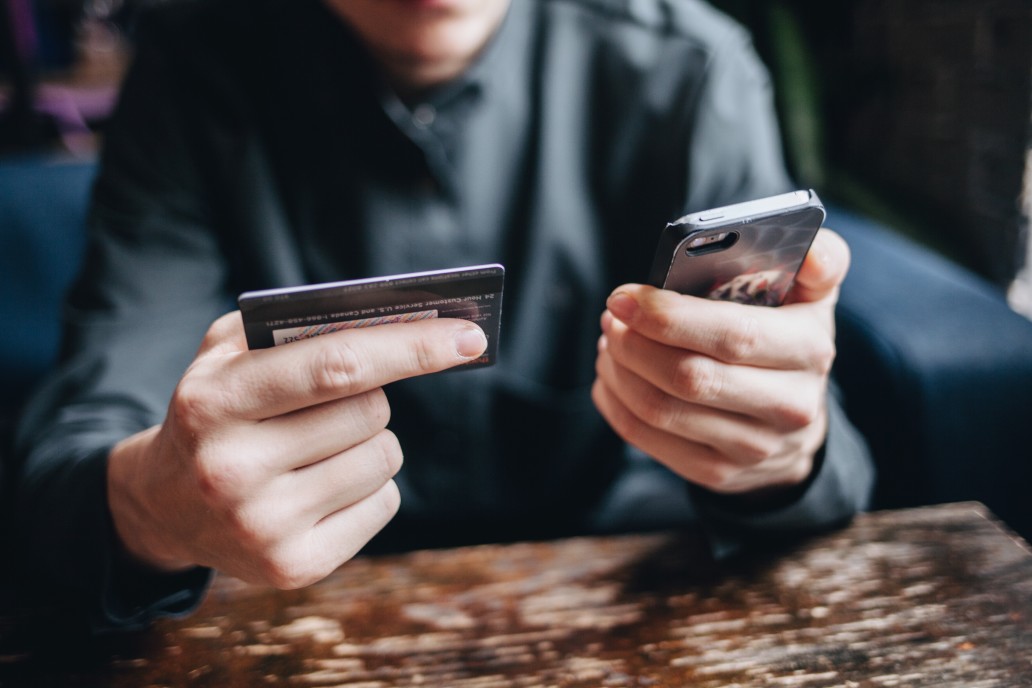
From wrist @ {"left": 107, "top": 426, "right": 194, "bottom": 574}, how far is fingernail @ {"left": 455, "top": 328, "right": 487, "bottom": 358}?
24 centimetres

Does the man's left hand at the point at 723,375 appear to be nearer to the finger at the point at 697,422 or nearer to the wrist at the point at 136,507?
the finger at the point at 697,422

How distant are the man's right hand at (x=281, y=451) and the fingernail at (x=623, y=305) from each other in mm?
113

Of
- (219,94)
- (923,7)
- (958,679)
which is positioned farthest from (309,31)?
(923,7)

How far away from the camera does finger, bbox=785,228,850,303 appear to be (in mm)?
632

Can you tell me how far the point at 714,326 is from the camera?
1.88ft

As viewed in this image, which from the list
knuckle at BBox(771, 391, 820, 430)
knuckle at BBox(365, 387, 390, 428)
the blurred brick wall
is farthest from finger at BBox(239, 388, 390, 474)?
the blurred brick wall

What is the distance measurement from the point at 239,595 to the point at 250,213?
538 millimetres

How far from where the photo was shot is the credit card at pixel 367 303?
0.47m

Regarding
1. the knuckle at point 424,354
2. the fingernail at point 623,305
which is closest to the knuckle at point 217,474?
the knuckle at point 424,354

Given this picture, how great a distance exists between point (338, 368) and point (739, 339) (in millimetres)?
299

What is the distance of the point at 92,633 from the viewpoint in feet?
1.95

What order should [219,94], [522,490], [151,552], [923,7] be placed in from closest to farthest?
[151,552] → [219,94] → [522,490] → [923,7]

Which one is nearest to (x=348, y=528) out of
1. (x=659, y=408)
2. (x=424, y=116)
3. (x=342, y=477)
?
(x=342, y=477)

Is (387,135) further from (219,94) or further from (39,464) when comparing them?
(39,464)
